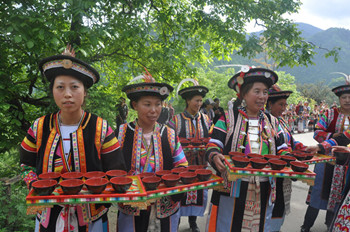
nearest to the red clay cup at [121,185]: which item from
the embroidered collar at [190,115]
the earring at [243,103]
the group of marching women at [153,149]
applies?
the group of marching women at [153,149]

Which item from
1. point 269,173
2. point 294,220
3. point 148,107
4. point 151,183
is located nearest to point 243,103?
point 269,173

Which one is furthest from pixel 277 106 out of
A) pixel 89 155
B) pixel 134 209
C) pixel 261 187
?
pixel 89 155

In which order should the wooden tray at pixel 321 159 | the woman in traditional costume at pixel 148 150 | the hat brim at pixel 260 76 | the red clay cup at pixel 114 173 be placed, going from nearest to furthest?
the red clay cup at pixel 114 173
the woman in traditional costume at pixel 148 150
the hat brim at pixel 260 76
the wooden tray at pixel 321 159

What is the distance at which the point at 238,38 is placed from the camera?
5.93 metres

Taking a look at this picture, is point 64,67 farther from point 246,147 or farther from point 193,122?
point 193,122

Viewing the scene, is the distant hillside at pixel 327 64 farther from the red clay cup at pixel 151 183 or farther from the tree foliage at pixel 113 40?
the red clay cup at pixel 151 183

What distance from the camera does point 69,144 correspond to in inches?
76.6

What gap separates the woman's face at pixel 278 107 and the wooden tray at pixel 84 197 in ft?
9.84

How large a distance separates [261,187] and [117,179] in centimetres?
156

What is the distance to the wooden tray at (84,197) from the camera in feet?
5.17

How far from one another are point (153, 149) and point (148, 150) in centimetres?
5

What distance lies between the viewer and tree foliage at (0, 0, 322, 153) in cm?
336

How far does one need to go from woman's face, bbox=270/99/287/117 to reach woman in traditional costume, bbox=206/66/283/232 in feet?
4.25

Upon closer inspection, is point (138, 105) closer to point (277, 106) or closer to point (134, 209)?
point (134, 209)
